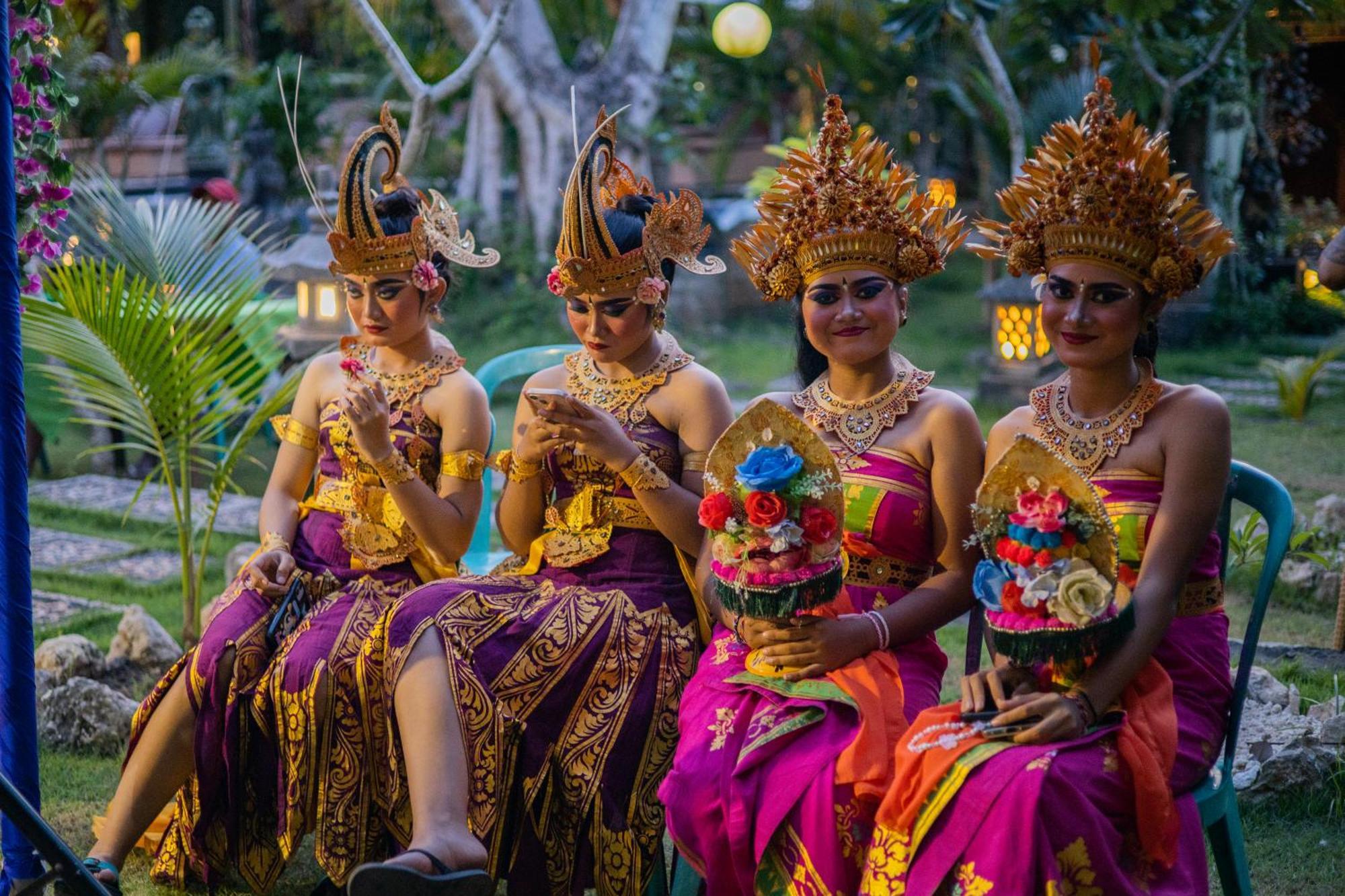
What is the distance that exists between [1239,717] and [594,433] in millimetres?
1476

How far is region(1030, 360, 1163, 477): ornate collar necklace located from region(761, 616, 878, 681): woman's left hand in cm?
56

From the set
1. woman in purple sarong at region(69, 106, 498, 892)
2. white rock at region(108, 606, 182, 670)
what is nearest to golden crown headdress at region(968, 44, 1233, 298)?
woman in purple sarong at region(69, 106, 498, 892)

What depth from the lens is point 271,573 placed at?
3508 mm

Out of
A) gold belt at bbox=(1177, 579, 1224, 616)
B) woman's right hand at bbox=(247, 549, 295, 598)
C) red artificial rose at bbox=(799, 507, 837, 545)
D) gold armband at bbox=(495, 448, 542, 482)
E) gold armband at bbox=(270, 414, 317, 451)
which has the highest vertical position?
gold armband at bbox=(270, 414, 317, 451)

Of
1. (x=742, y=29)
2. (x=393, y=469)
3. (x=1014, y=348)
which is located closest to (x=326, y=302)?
(x=393, y=469)

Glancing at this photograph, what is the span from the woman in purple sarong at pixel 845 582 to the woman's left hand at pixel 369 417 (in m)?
0.90

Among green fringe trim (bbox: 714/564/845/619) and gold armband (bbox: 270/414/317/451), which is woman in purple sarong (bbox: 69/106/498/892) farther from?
green fringe trim (bbox: 714/564/845/619)

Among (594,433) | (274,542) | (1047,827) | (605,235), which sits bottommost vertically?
(1047,827)

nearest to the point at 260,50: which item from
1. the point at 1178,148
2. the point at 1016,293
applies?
the point at 1178,148

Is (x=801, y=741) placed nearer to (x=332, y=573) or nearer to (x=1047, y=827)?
(x=1047, y=827)

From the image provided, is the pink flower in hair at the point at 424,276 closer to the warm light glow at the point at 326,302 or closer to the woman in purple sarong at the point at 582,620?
the woman in purple sarong at the point at 582,620

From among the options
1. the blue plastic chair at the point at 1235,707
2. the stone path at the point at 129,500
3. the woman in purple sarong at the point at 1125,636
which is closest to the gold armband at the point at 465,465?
the blue plastic chair at the point at 1235,707

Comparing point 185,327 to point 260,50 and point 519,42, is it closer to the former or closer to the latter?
point 519,42

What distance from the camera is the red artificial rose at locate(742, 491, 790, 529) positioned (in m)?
2.68
